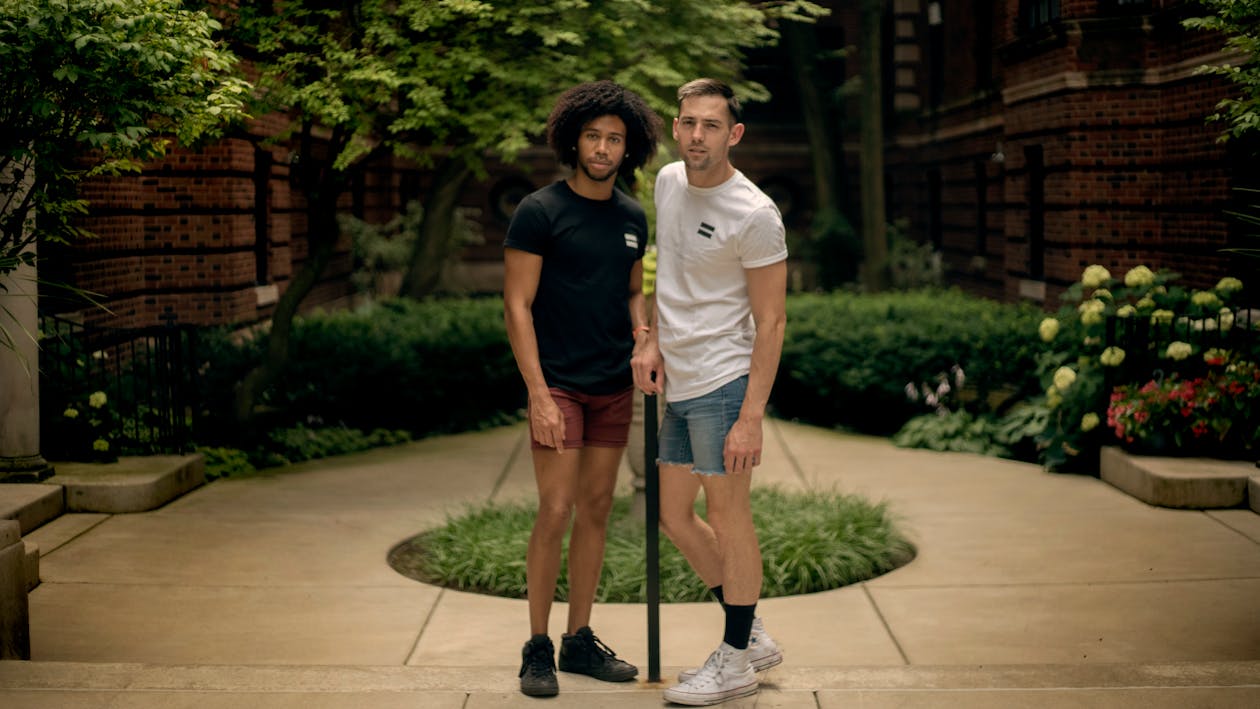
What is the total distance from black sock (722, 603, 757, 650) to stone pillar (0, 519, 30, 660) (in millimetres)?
2844

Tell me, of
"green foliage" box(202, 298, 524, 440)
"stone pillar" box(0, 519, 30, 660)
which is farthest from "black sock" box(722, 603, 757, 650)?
"green foliage" box(202, 298, 524, 440)

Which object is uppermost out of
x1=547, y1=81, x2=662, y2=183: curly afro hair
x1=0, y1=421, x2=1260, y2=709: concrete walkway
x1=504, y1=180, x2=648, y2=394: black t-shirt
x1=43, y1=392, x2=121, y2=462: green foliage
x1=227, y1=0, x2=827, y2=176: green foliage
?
x1=227, y1=0, x2=827, y2=176: green foliage

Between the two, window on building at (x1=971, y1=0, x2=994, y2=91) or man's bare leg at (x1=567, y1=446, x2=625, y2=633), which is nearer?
man's bare leg at (x1=567, y1=446, x2=625, y2=633)

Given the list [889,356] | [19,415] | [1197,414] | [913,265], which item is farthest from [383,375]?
[913,265]

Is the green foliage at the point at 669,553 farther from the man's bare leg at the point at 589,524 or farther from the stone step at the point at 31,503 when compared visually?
the stone step at the point at 31,503

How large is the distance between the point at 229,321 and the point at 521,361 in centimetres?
1068

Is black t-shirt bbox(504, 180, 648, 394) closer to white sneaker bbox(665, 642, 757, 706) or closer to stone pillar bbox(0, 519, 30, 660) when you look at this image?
white sneaker bbox(665, 642, 757, 706)

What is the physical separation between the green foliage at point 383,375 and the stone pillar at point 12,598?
228 inches

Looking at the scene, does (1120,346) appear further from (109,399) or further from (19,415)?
(19,415)

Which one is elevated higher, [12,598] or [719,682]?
[12,598]

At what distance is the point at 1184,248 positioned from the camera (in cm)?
1466

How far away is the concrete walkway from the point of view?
17.1 feet

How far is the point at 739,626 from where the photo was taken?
200 inches

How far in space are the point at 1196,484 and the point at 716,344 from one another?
17.4 ft
